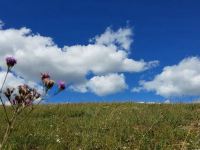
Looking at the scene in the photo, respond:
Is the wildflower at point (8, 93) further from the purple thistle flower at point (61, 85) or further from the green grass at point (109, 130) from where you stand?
the green grass at point (109, 130)

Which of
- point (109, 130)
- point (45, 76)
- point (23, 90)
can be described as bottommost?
point (109, 130)

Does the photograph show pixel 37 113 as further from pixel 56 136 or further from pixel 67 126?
pixel 56 136

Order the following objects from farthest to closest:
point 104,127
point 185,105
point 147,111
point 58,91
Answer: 1. point 185,105
2. point 147,111
3. point 104,127
4. point 58,91

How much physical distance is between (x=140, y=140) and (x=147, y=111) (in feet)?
19.3

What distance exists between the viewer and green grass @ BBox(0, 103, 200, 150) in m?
13.4

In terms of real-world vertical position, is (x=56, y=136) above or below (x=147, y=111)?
below

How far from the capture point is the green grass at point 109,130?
1335 cm

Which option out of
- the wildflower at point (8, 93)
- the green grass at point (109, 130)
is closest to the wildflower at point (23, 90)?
the wildflower at point (8, 93)

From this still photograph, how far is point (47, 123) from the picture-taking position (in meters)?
16.7

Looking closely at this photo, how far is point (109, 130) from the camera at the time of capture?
Answer: 1541cm

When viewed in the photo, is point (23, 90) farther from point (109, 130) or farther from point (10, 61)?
point (109, 130)

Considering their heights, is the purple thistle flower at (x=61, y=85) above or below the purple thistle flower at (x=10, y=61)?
below

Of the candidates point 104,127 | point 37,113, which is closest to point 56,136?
point 104,127

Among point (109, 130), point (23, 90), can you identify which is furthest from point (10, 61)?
point (109, 130)
